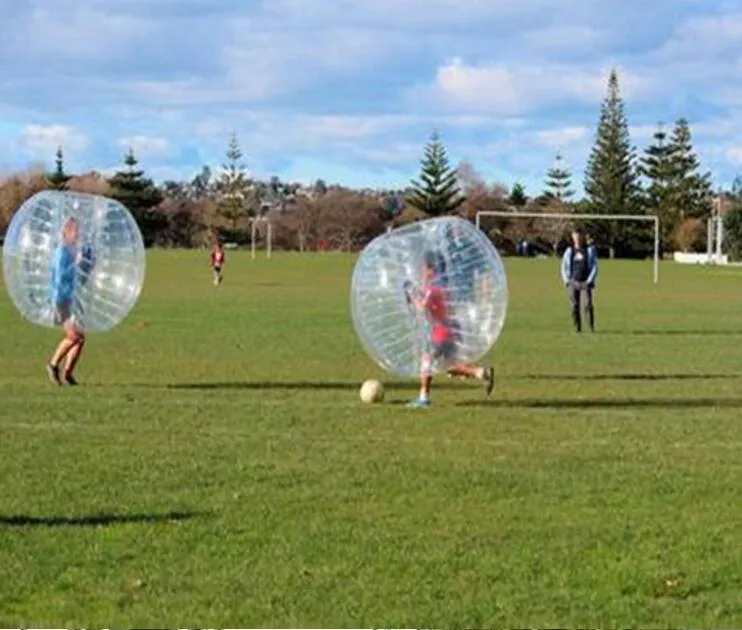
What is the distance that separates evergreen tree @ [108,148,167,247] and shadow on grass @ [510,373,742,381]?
297ft

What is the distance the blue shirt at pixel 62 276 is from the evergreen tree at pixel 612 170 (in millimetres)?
94560

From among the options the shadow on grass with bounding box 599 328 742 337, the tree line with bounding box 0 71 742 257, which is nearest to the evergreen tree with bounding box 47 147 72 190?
the tree line with bounding box 0 71 742 257

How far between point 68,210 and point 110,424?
386 cm

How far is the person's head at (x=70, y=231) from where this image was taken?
17172 mm

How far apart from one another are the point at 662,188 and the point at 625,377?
3955 inches

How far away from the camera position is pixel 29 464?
11.9m

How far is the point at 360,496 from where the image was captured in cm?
1066

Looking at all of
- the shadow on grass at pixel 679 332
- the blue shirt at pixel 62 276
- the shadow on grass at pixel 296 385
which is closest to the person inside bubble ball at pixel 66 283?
the blue shirt at pixel 62 276

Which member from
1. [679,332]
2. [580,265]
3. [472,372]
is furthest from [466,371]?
[679,332]

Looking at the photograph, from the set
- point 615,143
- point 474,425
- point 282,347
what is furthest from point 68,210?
point 615,143

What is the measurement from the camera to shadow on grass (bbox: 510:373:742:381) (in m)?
20.3

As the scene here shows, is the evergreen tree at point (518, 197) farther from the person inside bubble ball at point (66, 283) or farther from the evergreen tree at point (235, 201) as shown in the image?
the person inside bubble ball at point (66, 283)

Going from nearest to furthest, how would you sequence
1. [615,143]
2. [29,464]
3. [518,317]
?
[29,464] → [518,317] → [615,143]

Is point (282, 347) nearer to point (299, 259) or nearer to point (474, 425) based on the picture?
point (474, 425)
